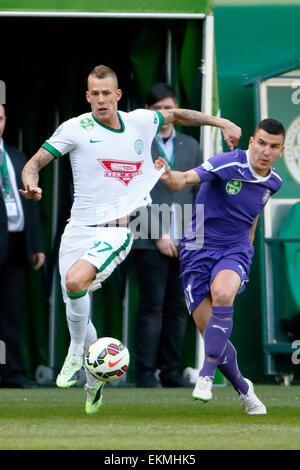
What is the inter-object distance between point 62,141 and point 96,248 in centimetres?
73

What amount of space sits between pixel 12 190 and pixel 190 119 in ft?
7.07

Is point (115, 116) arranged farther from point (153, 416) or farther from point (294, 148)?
point (294, 148)

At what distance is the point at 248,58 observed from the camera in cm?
1045

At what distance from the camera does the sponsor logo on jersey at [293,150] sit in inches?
398

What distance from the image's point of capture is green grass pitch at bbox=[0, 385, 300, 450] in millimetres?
4902

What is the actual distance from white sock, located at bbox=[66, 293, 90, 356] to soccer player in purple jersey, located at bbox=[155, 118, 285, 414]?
65 centimetres

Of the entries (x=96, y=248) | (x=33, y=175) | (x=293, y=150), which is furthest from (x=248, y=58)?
(x=33, y=175)

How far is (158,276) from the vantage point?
903 cm

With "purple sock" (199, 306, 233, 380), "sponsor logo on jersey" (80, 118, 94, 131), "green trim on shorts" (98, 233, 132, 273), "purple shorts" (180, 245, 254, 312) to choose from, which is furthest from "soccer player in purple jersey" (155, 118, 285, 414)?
"sponsor logo on jersey" (80, 118, 94, 131)

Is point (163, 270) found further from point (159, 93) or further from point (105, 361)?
point (105, 361)

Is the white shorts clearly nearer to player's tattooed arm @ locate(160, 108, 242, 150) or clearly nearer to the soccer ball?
the soccer ball

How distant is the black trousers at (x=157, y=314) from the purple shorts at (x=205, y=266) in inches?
83.1

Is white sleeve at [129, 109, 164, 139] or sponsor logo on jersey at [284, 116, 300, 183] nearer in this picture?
white sleeve at [129, 109, 164, 139]
